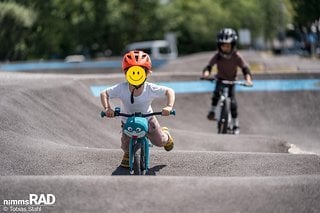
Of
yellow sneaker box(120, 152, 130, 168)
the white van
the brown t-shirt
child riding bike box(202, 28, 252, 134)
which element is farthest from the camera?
the white van

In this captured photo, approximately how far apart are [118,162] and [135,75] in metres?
1.31

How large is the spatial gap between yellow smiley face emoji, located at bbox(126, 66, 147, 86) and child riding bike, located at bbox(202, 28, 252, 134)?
4930mm

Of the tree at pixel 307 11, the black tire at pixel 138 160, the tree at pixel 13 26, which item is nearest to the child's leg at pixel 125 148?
the black tire at pixel 138 160

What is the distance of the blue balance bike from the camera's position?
6.64m

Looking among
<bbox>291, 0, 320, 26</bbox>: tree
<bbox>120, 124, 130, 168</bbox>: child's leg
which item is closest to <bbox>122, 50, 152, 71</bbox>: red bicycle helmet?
<bbox>120, 124, 130, 168</bbox>: child's leg

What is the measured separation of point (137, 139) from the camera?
22.4 ft

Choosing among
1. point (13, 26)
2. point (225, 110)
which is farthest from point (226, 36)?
point (13, 26)

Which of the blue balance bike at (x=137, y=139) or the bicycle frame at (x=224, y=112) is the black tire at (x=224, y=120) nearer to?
the bicycle frame at (x=224, y=112)

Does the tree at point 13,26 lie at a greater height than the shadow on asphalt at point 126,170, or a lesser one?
greater

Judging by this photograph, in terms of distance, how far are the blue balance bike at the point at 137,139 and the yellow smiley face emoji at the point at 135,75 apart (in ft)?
1.22

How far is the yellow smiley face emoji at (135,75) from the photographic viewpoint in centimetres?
680

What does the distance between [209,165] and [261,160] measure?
696 mm

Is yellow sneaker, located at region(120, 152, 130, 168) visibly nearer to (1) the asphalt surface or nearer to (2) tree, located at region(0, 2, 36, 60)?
(1) the asphalt surface

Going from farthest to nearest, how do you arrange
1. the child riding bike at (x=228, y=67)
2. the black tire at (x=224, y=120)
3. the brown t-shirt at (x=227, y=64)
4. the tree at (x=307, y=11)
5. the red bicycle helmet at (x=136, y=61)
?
the tree at (x=307, y=11) < the brown t-shirt at (x=227, y=64) < the child riding bike at (x=228, y=67) < the black tire at (x=224, y=120) < the red bicycle helmet at (x=136, y=61)
